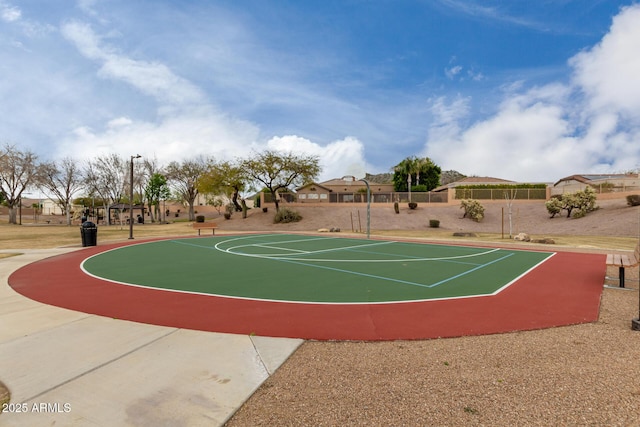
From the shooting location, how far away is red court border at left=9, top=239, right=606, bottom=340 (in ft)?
19.9

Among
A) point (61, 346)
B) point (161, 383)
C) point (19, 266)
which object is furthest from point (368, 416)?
point (19, 266)

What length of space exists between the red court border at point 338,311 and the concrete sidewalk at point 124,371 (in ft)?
1.98

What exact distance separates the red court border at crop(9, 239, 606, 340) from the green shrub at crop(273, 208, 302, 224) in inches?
1460

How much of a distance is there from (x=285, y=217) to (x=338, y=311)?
40.6 metres

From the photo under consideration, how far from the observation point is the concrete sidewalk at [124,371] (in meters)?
3.49

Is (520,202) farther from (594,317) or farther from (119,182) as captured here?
(119,182)

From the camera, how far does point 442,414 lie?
139 inches

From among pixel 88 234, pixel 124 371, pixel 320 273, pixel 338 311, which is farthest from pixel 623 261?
pixel 88 234

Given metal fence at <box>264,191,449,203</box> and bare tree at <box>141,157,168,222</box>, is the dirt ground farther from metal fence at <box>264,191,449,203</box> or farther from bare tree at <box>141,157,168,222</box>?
bare tree at <box>141,157,168,222</box>

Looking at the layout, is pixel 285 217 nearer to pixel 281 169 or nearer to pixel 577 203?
pixel 281 169

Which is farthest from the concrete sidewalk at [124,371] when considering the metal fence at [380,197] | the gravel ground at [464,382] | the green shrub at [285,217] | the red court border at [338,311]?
the metal fence at [380,197]

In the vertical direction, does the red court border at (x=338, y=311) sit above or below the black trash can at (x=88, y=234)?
below

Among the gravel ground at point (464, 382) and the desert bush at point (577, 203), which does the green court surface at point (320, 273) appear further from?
the desert bush at point (577, 203)

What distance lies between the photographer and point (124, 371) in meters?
4.38
